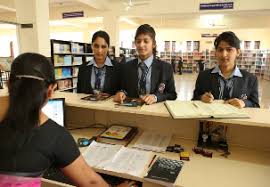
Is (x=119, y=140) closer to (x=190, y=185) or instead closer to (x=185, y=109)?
(x=185, y=109)

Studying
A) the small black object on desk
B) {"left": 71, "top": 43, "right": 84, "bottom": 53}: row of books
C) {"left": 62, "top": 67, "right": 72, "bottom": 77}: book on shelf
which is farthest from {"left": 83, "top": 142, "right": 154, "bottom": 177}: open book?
{"left": 71, "top": 43, "right": 84, "bottom": 53}: row of books

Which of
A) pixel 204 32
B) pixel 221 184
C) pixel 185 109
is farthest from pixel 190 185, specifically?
pixel 204 32

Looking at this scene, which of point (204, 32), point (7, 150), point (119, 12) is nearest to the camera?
point (7, 150)

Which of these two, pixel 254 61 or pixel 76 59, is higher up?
pixel 76 59

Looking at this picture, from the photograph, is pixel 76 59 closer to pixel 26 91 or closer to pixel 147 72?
pixel 147 72

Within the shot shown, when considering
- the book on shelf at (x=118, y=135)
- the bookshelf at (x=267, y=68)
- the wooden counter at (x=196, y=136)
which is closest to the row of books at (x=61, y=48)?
the wooden counter at (x=196, y=136)

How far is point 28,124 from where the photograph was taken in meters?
0.88

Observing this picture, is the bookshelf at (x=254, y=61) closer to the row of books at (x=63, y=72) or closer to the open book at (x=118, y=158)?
the row of books at (x=63, y=72)

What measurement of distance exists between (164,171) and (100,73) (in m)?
1.33

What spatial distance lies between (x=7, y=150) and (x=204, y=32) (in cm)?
1579

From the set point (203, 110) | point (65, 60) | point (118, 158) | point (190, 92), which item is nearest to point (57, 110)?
point (118, 158)

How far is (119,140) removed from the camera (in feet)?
5.56

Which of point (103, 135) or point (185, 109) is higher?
point (185, 109)

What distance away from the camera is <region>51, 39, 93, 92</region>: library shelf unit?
5.60 metres
